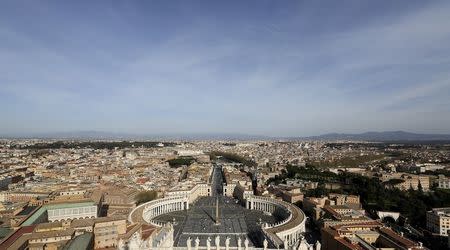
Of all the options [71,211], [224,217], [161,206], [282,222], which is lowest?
[224,217]

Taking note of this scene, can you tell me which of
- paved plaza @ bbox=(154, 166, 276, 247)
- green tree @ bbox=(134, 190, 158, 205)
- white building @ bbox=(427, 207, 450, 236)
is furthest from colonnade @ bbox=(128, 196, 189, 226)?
white building @ bbox=(427, 207, 450, 236)

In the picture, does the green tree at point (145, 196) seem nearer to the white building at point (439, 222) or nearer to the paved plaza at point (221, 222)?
the paved plaza at point (221, 222)

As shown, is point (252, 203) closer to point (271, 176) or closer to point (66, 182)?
point (271, 176)

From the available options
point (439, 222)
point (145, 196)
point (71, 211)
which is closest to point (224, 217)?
point (145, 196)

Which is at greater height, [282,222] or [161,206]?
[282,222]

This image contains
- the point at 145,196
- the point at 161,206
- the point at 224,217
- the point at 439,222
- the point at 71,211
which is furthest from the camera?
the point at 145,196

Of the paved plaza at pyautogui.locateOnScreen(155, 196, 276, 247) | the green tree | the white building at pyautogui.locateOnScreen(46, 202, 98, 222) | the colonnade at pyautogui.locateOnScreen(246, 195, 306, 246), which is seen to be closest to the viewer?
the colonnade at pyautogui.locateOnScreen(246, 195, 306, 246)

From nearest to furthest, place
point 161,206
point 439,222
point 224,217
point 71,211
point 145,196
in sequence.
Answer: point 439,222, point 71,211, point 224,217, point 161,206, point 145,196

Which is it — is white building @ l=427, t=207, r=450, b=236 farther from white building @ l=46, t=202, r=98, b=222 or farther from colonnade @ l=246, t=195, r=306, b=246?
white building @ l=46, t=202, r=98, b=222

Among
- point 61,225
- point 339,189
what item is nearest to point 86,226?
point 61,225

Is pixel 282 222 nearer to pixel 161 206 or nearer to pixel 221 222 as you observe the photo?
pixel 221 222

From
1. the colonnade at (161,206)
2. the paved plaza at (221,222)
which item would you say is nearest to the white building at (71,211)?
the colonnade at (161,206)
